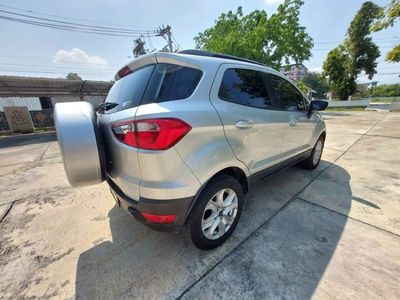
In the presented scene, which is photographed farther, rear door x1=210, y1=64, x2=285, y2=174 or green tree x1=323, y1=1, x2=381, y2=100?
green tree x1=323, y1=1, x2=381, y2=100

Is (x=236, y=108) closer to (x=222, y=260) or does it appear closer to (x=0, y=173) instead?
(x=222, y=260)

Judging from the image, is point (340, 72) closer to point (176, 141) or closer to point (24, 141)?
point (176, 141)

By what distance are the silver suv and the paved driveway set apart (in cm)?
33

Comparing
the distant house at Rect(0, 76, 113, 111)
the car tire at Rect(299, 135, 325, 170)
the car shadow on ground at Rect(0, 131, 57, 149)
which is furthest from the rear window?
the distant house at Rect(0, 76, 113, 111)

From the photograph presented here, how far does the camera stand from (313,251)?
183 centimetres

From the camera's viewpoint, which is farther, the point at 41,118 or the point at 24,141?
the point at 41,118

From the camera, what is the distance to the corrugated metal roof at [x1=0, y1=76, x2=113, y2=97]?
13031 mm

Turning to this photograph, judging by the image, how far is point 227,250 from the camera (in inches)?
74.1

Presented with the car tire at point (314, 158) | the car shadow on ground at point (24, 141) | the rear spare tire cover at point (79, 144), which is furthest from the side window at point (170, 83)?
the car shadow on ground at point (24, 141)

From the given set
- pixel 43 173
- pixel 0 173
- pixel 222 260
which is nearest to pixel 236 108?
pixel 222 260

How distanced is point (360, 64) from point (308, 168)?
3445cm

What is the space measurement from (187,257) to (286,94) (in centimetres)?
248

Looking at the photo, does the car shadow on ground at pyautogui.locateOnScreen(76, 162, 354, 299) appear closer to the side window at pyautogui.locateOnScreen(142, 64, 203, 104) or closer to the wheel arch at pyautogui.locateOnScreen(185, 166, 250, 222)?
the wheel arch at pyautogui.locateOnScreen(185, 166, 250, 222)

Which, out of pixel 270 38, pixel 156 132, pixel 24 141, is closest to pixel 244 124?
pixel 156 132
